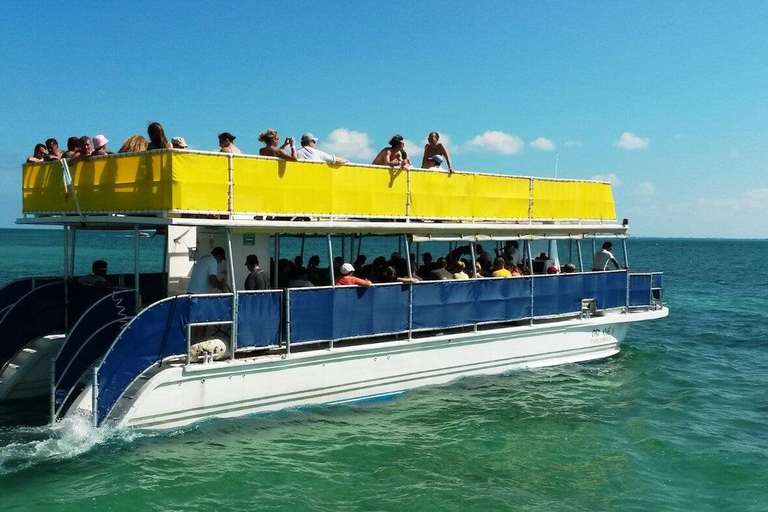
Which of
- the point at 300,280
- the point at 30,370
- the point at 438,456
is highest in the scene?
the point at 300,280

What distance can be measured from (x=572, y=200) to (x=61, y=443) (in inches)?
488

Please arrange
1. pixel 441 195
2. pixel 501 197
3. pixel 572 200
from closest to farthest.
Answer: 1. pixel 441 195
2. pixel 501 197
3. pixel 572 200

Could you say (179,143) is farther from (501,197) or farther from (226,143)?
(501,197)

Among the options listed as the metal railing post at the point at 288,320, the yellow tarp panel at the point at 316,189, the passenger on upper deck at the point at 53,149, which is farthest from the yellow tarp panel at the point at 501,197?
the passenger on upper deck at the point at 53,149

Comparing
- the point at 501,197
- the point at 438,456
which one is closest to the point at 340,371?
the point at 438,456

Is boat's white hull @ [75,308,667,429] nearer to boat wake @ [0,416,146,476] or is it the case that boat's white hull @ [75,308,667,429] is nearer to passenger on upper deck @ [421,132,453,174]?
boat wake @ [0,416,146,476]

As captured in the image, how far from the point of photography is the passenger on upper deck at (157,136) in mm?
12180

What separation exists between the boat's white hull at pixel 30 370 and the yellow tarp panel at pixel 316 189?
4.60 meters

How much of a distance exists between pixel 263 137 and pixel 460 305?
531cm

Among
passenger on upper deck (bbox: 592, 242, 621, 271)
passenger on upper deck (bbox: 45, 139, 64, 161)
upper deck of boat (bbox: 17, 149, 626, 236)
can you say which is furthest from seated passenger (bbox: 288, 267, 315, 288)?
passenger on upper deck (bbox: 592, 242, 621, 271)

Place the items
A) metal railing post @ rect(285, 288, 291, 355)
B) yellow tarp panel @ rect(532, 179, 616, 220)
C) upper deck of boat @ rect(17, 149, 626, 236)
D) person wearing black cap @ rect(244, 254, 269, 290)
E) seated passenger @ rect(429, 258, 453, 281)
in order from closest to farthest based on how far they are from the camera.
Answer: upper deck of boat @ rect(17, 149, 626, 236), metal railing post @ rect(285, 288, 291, 355), person wearing black cap @ rect(244, 254, 269, 290), seated passenger @ rect(429, 258, 453, 281), yellow tarp panel @ rect(532, 179, 616, 220)

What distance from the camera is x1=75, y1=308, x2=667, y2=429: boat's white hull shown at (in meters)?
11.5

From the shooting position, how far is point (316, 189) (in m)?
13.1

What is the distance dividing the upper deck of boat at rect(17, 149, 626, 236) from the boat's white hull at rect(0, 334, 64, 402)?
7.21 ft
